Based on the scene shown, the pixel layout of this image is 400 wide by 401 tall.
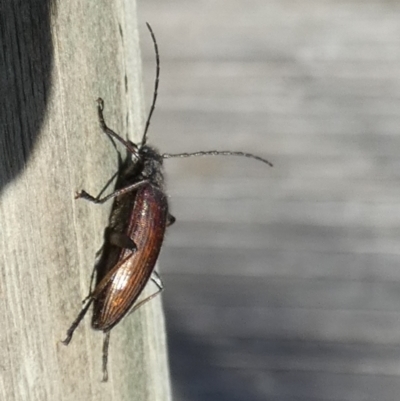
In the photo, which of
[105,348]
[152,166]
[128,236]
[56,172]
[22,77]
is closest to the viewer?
[22,77]

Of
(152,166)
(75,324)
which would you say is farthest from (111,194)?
(152,166)

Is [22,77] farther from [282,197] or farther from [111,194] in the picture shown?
[282,197]

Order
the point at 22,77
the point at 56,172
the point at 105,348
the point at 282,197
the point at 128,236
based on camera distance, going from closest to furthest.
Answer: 1. the point at 22,77
2. the point at 56,172
3. the point at 105,348
4. the point at 128,236
5. the point at 282,197

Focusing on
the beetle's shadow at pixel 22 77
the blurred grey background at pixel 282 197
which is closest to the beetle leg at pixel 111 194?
the beetle's shadow at pixel 22 77

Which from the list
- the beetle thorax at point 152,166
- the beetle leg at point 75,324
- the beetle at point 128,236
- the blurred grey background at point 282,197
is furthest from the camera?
the blurred grey background at point 282,197

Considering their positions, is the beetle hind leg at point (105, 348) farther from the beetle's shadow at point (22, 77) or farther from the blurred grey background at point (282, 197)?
the blurred grey background at point (282, 197)

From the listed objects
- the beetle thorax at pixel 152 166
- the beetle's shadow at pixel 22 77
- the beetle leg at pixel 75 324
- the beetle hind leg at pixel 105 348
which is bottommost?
the beetle hind leg at pixel 105 348
